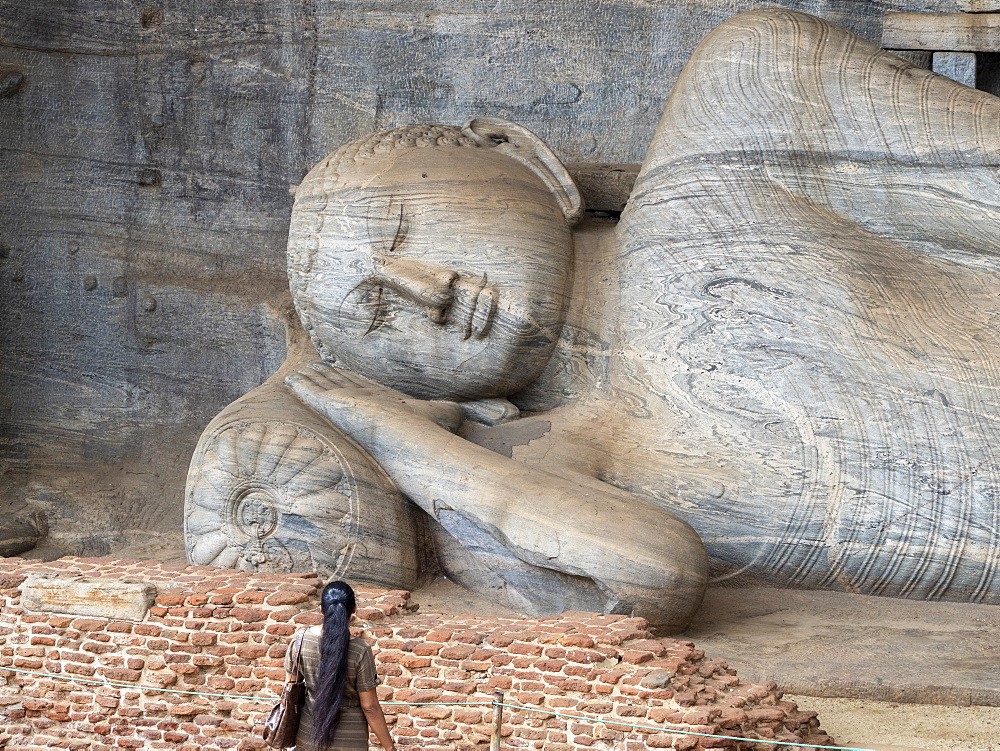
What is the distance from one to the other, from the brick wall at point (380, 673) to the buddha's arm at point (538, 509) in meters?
0.29

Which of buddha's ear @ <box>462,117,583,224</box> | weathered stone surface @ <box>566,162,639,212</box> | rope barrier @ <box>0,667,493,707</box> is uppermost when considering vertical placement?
buddha's ear @ <box>462,117,583,224</box>

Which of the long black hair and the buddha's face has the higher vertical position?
the buddha's face

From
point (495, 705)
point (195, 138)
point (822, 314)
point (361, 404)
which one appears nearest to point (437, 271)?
point (361, 404)

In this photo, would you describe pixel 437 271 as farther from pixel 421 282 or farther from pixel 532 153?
pixel 532 153

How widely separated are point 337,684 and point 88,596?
1549 millimetres

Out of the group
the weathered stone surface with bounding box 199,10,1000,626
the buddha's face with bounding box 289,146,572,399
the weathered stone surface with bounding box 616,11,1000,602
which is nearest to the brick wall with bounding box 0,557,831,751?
the weathered stone surface with bounding box 199,10,1000,626

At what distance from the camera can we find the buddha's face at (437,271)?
549 centimetres

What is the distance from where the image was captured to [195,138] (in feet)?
23.2

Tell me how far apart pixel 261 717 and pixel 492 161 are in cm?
249

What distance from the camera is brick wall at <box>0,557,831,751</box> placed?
401cm

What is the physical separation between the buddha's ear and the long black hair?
278 centimetres

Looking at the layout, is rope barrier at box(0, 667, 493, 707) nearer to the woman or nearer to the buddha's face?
the woman

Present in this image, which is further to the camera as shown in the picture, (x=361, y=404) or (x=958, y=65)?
(x=958, y=65)

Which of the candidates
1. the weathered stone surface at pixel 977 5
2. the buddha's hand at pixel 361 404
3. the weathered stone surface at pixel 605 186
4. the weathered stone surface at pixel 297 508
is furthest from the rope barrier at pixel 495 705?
the weathered stone surface at pixel 977 5
